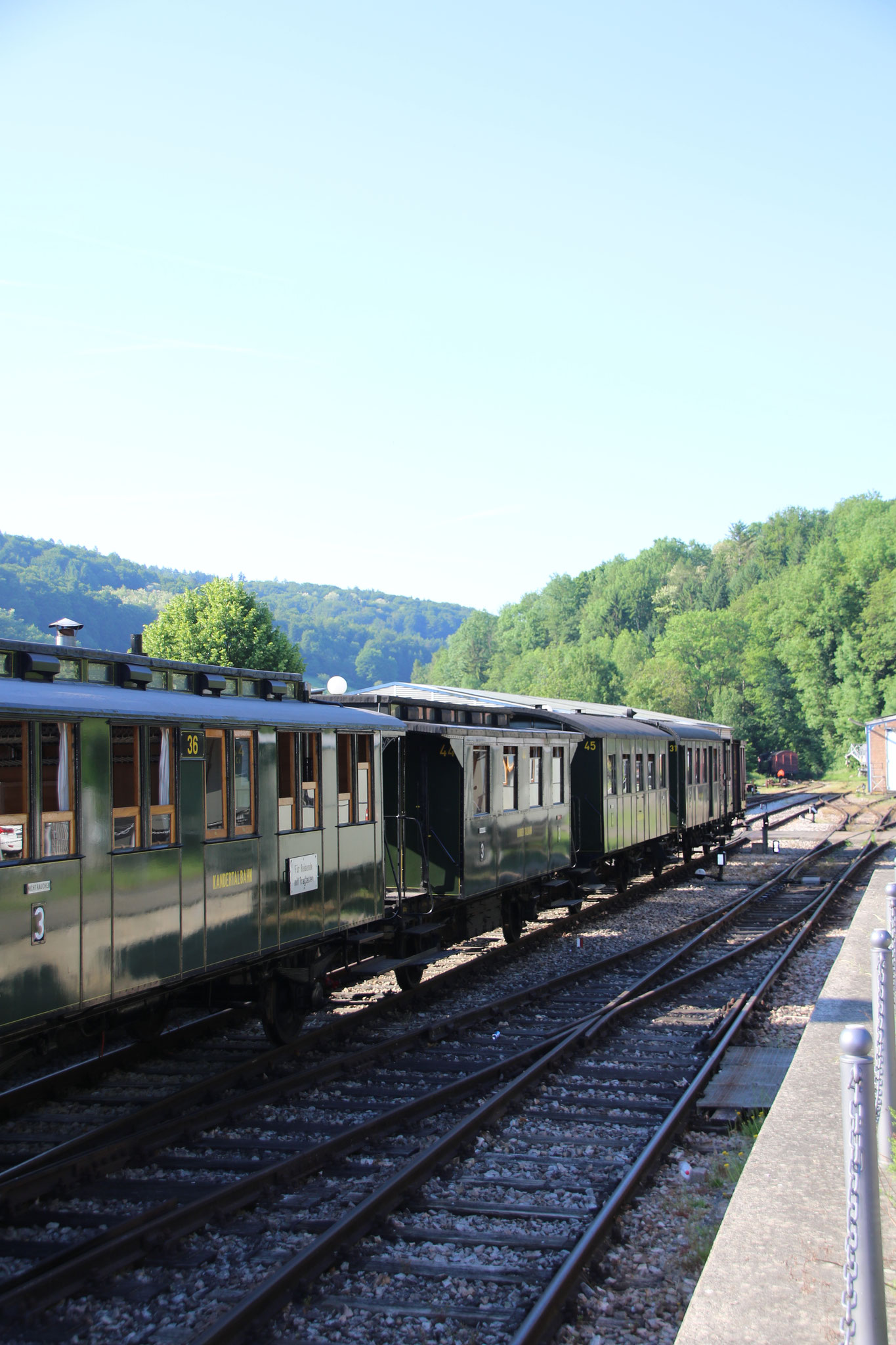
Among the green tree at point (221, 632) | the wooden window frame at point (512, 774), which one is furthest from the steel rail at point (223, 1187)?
the green tree at point (221, 632)

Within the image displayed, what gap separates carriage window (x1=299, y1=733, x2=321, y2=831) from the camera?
31.8 feet

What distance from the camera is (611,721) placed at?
69.6 ft

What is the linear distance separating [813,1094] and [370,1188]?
10.1 ft

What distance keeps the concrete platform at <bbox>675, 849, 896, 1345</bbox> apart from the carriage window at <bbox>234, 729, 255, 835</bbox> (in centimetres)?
465

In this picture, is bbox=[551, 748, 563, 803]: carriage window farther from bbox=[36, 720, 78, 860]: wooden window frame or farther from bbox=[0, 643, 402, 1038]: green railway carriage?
bbox=[36, 720, 78, 860]: wooden window frame

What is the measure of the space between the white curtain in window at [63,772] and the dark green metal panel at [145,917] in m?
0.63

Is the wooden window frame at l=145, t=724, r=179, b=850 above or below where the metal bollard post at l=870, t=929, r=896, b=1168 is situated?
above

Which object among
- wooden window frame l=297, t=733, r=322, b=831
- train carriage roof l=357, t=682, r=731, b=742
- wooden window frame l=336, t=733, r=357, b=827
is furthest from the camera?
train carriage roof l=357, t=682, r=731, b=742

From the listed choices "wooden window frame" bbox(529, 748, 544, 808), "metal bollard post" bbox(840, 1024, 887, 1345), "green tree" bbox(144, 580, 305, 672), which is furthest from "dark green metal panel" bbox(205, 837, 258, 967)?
"green tree" bbox(144, 580, 305, 672)

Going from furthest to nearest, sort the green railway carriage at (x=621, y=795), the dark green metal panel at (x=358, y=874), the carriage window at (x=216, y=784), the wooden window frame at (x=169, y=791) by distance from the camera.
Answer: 1. the green railway carriage at (x=621, y=795)
2. the dark green metal panel at (x=358, y=874)
3. the carriage window at (x=216, y=784)
4. the wooden window frame at (x=169, y=791)

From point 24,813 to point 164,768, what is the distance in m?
1.50

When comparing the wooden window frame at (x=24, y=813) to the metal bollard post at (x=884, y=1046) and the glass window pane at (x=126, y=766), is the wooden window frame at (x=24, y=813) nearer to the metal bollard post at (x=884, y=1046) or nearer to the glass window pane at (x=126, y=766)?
the glass window pane at (x=126, y=766)

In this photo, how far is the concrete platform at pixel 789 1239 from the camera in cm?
415

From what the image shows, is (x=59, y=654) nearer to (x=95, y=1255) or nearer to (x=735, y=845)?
(x=95, y=1255)
